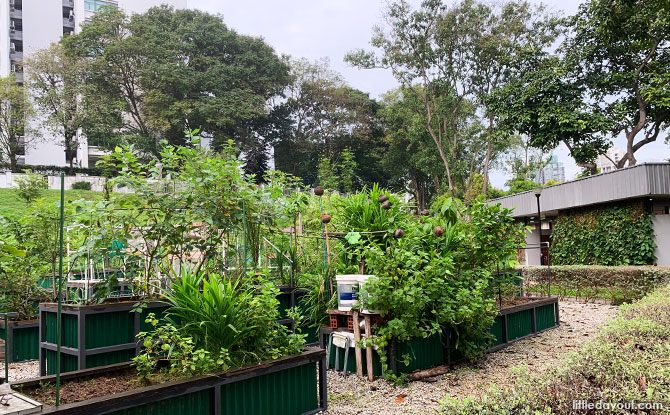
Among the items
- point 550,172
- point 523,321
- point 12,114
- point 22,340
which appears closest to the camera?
point 22,340

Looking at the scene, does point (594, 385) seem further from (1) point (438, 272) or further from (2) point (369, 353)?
(2) point (369, 353)

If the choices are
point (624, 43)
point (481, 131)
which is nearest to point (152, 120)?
point (481, 131)

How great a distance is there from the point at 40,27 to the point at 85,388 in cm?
4592

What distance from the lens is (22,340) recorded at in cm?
636

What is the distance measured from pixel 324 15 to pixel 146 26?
63.0 ft

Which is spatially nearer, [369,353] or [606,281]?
[369,353]

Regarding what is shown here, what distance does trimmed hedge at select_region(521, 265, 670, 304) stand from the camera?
452 inches

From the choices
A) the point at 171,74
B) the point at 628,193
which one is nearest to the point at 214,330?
the point at 628,193

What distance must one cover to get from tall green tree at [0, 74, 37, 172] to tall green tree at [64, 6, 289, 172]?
14.6 ft

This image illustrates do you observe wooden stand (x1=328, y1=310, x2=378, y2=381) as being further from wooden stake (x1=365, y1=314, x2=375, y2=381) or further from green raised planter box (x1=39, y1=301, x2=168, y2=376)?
green raised planter box (x1=39, y1=301, x2=168, y2=376)

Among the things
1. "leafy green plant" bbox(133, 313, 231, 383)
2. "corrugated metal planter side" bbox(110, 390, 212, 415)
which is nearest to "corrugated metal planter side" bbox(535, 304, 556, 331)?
"leafy green plant" bbox(133, 313, 231, 383)

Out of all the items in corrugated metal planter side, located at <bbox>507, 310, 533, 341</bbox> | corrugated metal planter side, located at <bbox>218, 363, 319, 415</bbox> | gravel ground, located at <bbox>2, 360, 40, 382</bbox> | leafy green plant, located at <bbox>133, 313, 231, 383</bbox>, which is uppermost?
leafy green plant, located at <bbox>133, 313, 231, 383</bbox>

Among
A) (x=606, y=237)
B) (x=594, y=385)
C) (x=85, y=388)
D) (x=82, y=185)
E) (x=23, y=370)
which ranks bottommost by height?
(x=23, y=370)

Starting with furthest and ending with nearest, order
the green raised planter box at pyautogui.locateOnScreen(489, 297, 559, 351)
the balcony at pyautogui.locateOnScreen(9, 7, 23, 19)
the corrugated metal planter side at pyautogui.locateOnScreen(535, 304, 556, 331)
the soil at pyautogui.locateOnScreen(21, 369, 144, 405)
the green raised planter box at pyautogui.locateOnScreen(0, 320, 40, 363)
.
→ the balcony at pyautogui.locateOnScreen(9, 7, 23, 19)
the corrugated metal planter side at pyautogui.locateOnScreen(535, 304, 556, 331)
the green raised planter box at pyautogui.locateOnScreen(489, 297, 559, 351)
the green raised planter box at pyautogui.locateOnScreen(0, 320, 40, 363)
the soil at pyautogui.locateOnScreen(21, 369, 144, 405)
